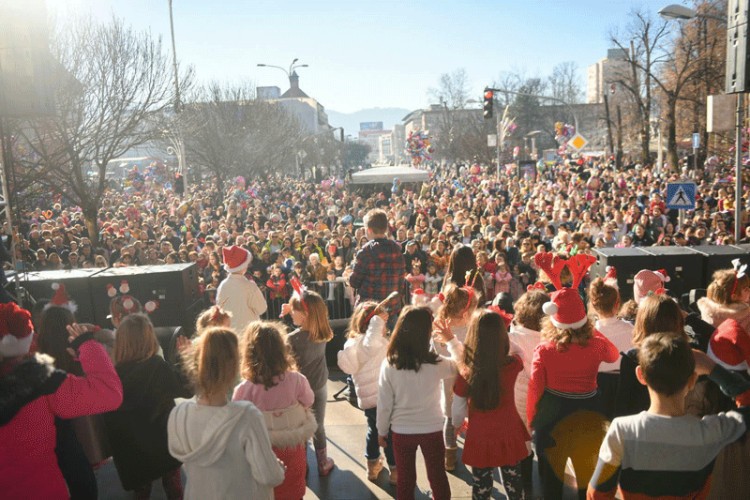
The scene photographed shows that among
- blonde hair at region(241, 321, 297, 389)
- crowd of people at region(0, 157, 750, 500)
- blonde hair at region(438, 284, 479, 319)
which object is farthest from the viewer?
blonde hair at region(438, 284, 479, 319)

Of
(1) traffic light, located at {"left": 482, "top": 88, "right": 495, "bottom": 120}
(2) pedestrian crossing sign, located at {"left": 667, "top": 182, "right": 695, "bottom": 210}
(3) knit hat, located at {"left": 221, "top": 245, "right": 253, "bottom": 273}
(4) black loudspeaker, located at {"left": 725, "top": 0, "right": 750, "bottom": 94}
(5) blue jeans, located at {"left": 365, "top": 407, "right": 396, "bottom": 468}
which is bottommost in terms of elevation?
(5) blue jeans, located at {"left": 365, "top": 407, "right": 396, "bottom": 468}

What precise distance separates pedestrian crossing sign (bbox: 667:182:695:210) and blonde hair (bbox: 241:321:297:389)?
10090mm

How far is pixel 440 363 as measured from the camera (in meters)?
4.03

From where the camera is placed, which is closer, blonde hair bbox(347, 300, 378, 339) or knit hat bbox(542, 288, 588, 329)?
knit hat bbox(542, 288, 588, 329)

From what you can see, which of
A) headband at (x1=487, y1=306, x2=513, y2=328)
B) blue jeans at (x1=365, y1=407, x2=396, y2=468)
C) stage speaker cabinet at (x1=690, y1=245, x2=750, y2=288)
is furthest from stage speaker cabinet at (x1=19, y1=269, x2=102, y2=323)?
stage speaker cabinet at (x1=690, y1=245, x2=750, y2=288)

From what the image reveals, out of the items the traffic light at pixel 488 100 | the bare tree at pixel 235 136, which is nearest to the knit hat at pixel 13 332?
the traffic light at pixel 488 100

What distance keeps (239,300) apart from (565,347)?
11.1ft

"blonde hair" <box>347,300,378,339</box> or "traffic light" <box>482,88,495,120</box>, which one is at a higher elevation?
"traffic light" <box>482,88,495,120</box>

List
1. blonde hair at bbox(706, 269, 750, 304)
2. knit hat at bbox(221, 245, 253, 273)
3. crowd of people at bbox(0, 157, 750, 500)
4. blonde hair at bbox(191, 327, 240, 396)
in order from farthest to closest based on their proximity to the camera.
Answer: knit hat at bbox(221, 245, 253, 273) → blonde hair at bbox(706, 269, 750, 304) → blonde hair at bbox(191, 327, 240, 396) → crowd of people at bbox(0, 157, 750, 500)

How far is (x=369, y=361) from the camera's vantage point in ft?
15.9

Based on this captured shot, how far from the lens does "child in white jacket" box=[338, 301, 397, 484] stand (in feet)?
15.6

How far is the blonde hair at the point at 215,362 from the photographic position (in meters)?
3.17

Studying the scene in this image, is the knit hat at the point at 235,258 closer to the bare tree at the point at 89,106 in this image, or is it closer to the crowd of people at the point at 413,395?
the crowd of people at the point at 413,395

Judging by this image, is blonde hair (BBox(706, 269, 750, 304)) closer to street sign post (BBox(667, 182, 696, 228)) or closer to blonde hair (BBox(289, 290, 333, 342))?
blonde hair (BBox(289, 290, 333, 342))
